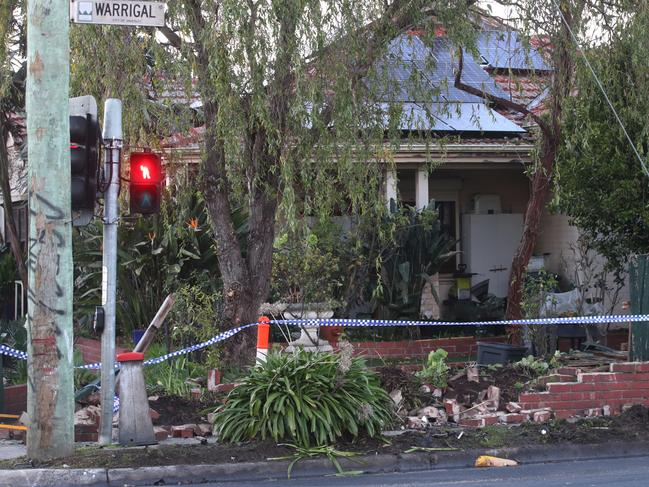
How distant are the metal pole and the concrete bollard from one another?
0.15 metres

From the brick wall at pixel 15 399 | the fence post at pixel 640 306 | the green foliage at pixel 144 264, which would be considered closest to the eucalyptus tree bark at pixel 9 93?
the green foliage at pixel 144 264

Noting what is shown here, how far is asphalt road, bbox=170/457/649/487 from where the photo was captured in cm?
826

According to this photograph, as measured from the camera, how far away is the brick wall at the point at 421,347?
1443cm

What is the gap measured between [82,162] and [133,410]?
2.35 metres

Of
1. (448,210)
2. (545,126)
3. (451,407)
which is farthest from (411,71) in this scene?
(448,210)

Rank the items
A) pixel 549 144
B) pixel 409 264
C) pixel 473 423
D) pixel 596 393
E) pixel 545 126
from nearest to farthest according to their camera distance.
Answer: pixel 473 423
pixel 596 393
pixel 545 126
pixel 549 144
pixel 409 264

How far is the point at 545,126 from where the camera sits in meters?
12.9

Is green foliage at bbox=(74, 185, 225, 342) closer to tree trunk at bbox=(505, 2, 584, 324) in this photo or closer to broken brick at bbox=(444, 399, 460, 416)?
tree trunk at bbox=(505, 2, 584, 324)

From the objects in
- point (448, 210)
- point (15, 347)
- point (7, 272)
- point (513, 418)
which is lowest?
point (513, 418)

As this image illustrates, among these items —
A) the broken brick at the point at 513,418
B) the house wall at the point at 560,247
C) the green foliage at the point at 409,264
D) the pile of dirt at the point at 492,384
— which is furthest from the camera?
the house wall at the point at 560,247

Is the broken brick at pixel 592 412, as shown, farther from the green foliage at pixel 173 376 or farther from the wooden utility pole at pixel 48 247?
the wooden utility pole at pixel 48 247

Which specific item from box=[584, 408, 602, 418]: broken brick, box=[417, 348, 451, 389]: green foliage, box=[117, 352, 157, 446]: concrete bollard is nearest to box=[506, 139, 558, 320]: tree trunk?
box=[417, 348, 451, 389]: green foliage

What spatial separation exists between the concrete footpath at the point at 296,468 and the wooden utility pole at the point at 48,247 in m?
0.40

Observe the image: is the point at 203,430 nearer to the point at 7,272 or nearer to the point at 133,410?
the point at 133,410
